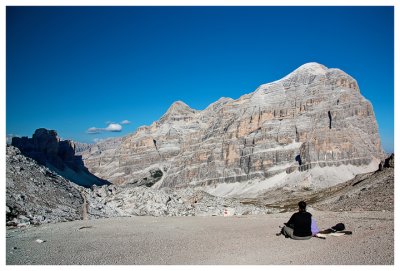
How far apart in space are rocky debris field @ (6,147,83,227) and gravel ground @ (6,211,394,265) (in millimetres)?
3169

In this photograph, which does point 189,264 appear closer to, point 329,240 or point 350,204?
point 329,240

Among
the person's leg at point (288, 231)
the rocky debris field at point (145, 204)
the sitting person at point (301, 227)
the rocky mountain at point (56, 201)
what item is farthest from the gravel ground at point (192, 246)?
the rocky debris field at point (145, 204)

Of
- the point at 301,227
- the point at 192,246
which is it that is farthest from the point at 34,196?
the point at 301,227

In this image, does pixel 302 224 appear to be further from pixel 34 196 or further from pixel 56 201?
pixel 56 201

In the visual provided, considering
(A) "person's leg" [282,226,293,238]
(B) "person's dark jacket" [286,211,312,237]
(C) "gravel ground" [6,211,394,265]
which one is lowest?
(C) "gravel ground" [6,211,394,265]

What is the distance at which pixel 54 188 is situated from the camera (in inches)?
1380

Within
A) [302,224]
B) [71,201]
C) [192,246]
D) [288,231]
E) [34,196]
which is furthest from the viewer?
[71,201]

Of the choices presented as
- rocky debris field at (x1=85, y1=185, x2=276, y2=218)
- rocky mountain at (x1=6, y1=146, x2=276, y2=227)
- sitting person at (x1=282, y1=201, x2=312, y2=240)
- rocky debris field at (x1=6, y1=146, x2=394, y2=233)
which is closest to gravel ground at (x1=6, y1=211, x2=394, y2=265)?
sitting person at (x1=282, y1=201, x2=312, y2=240)

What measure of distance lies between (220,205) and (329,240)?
4102 cm

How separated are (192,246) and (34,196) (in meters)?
18.1

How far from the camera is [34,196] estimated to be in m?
31.1

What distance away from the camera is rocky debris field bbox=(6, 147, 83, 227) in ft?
90.0

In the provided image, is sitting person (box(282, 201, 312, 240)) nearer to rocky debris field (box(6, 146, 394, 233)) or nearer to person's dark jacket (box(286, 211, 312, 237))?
person's dark jacket (box(286, 211, 312, 237))
